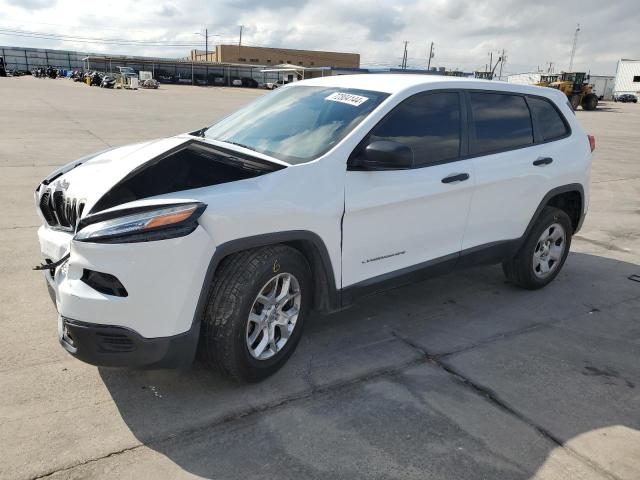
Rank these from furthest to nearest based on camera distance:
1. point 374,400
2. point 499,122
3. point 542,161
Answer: point 542,161 → point 499,122 → point 374,400

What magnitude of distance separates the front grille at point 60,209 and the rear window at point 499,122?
2836 mm

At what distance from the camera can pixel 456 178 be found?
153 inches

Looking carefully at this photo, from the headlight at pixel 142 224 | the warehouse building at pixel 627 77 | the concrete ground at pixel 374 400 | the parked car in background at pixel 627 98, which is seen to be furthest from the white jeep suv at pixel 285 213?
the warehouse building at pixel 627 77

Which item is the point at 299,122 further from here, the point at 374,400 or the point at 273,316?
the point at 374,400

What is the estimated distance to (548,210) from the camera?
4.87m

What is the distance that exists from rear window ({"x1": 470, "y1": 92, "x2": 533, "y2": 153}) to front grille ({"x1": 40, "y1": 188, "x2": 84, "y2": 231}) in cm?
284

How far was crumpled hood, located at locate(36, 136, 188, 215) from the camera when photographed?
2910 mm

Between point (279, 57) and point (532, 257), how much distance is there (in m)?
106

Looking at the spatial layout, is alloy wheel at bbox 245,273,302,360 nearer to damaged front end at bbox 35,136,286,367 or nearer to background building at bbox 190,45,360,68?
damaged front end at bbox 35,136,286,367

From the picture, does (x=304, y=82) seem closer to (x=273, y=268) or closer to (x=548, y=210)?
(x=273, y=268)

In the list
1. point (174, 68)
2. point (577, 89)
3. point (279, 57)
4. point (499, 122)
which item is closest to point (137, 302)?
point (499, 122)

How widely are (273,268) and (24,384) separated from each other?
62.6 inches

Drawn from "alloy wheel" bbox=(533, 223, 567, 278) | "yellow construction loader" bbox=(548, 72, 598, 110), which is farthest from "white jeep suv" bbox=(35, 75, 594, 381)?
"yellow construction loader" bbox=(548, 72, 598, 110)

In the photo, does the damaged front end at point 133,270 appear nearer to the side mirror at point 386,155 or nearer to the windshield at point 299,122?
the windshield at point 299,122
